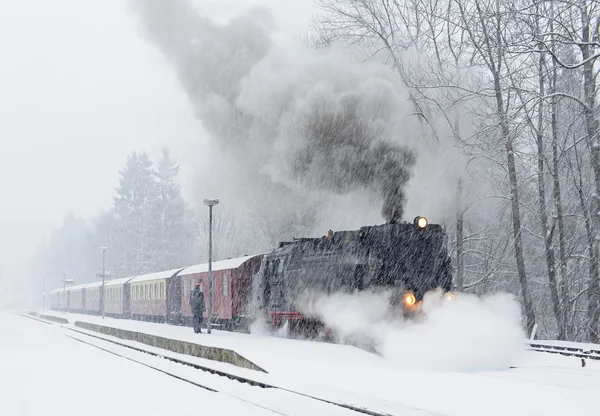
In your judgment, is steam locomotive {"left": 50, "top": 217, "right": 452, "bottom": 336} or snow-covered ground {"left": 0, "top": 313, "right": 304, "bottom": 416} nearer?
snow-covered ground {"left": 0, "top": 313, "right": 304, "bottom": 416}

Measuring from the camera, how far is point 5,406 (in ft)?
26.5

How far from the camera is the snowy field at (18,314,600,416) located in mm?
6988

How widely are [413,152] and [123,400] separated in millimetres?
8800

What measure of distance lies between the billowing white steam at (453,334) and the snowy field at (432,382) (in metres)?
0.11

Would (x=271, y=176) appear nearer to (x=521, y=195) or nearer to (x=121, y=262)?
(x=521, y=195)

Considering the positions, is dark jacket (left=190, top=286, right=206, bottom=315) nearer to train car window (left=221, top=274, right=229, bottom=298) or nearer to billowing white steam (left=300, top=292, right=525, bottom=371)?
train car window (left=221, top=274, right=229, bottom=298)

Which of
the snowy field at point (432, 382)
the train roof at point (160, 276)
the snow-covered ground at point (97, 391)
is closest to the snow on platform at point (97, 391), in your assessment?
the snow-covered ground at point (97, 391)

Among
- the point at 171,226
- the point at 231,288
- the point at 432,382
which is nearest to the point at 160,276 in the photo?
the point at 231,288

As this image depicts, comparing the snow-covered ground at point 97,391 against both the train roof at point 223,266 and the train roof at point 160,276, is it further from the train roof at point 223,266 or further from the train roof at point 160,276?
the train roof at point 160,276

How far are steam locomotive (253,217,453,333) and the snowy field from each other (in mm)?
1276

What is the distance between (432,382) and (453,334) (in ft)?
6.46

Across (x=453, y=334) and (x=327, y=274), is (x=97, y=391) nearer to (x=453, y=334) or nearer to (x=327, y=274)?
(x=453, y=334)

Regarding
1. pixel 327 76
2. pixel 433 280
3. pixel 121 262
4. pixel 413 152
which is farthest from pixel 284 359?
pixel 121 262

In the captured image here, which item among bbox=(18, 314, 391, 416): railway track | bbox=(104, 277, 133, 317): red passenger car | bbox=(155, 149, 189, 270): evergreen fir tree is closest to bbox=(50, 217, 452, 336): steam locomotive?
bbox=(18, 314, 391, 416): railway track
